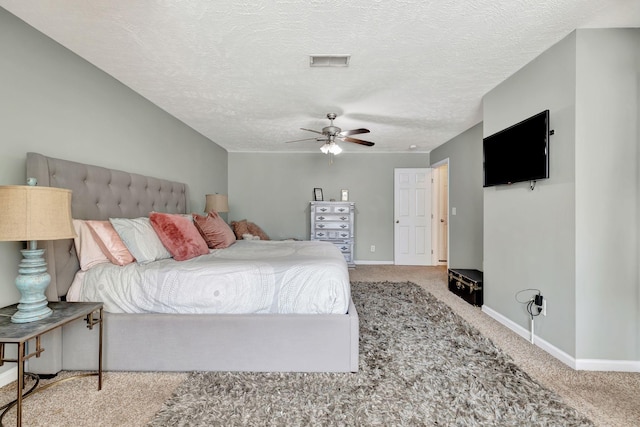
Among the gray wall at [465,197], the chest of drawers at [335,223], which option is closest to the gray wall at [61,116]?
the chest of drawers at [335,223]

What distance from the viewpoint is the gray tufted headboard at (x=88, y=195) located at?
1.79 meters

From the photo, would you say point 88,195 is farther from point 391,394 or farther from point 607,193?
point 607,193

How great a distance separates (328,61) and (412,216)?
406 centimetres

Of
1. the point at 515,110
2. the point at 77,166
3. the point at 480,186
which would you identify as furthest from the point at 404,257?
the point at 77,166

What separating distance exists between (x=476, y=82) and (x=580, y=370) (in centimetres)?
248

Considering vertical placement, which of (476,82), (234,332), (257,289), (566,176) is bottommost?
(234,332)

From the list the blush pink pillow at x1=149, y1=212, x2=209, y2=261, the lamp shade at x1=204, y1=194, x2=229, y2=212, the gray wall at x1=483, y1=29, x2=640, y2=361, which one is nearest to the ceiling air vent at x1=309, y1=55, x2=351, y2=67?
the gray wall at x1=483, y1=29, x2=640, y2=361

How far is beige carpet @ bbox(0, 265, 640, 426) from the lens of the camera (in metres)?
1.45

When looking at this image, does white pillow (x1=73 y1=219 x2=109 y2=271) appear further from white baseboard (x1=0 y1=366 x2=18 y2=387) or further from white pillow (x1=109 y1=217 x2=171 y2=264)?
white baseboard (x1=0 y1=366 x2=18 y2=387)

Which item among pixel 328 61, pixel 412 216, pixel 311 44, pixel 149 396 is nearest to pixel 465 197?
pixel 412 216

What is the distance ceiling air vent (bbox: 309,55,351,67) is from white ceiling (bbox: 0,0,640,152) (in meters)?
0.07

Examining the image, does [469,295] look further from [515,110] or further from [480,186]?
[515,110]

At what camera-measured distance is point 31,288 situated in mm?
1431

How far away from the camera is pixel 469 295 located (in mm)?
3246
